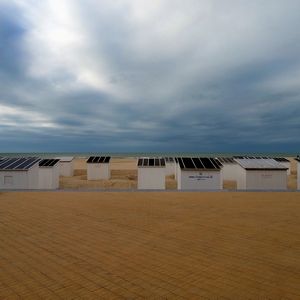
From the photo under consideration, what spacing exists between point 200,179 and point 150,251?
10101 mm

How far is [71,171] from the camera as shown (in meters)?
32.6

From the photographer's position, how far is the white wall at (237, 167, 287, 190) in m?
15.6

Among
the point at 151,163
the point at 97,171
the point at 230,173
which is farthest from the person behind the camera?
the point at 97,171

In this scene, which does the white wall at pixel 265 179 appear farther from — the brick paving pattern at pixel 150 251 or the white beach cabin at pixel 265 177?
the brick paving pattern at pixel 150 251

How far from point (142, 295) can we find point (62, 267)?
68.1 inches

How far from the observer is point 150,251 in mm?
5754

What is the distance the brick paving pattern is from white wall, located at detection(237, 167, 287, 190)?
5080 mm

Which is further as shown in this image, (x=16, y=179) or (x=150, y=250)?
(x=16, y=179)

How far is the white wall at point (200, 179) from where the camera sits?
15.5 metres

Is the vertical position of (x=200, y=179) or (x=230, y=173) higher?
(x=230, y=173)

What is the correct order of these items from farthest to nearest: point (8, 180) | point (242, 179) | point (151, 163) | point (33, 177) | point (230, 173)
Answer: point (230, 173), point (151, 163), point (242, 179), point (33, 177), point (8, 180)

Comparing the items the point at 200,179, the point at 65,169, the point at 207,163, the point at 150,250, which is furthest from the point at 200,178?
the point at 65,169

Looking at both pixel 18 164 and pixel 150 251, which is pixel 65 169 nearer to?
pixel 18 164

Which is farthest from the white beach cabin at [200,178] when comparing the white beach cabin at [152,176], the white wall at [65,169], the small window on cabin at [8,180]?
the white wall at [65,169]
